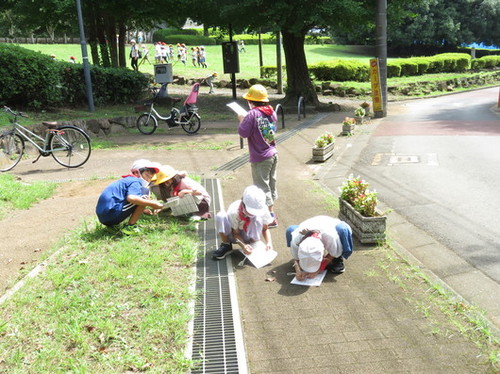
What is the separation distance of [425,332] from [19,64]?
13.8m

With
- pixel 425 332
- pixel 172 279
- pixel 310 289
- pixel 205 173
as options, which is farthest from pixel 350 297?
pixel 205 173

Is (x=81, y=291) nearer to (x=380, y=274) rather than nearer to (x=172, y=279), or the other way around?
(x=172, y=279)

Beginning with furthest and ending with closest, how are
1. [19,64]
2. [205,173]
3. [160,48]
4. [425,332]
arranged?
1. [160,48]
2. [19,64]
3. [205,173]
4. [425,332]

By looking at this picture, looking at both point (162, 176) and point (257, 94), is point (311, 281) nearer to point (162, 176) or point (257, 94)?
point (162, 176)

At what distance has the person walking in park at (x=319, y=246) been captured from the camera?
497cm

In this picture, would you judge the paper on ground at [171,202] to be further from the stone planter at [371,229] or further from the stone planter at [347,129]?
the stone planter at [347,129]

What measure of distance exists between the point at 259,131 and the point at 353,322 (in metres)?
3.10

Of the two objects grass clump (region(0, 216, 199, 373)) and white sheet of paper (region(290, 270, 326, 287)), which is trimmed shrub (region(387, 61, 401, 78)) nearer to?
grass clump (region(0, 216, 199, 373))

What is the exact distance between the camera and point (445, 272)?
17.5 ft

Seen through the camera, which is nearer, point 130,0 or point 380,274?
point 380,274

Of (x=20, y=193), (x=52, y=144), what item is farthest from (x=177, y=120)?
(x=20, y=193)

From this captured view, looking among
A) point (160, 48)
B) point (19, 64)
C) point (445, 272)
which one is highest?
point (160, 48)

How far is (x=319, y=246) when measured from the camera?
4961mm

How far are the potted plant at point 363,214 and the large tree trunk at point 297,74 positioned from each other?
14.8 metres
